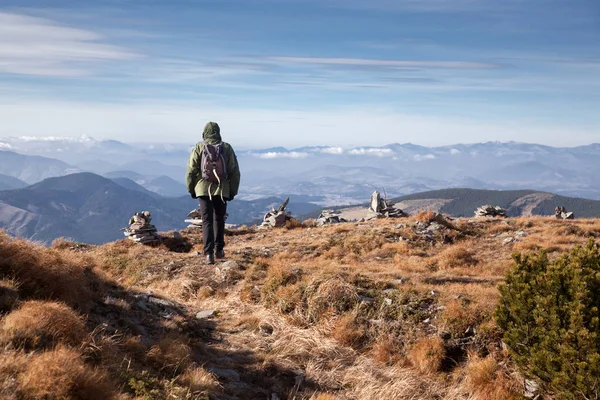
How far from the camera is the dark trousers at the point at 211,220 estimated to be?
15.2 meters

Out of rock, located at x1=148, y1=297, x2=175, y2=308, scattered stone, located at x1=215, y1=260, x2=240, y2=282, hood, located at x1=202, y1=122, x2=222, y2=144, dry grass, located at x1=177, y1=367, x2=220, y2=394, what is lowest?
rock, located at x1=148, y1=297, x2=175, y2=308

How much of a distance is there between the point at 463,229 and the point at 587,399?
17126mm

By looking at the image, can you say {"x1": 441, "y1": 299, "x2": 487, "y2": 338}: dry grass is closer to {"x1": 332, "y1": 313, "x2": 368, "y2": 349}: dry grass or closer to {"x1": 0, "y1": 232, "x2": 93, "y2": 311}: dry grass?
{"x1": 332, "y1": 313, "x2": 368, "y2": 349}: dry grass

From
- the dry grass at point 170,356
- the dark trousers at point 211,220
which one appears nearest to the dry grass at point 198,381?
the dry grass at point 170,356

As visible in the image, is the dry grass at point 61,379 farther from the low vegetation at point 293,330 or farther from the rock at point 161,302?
the rock at point 161,302

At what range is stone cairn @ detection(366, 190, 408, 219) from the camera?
3006 centimetres

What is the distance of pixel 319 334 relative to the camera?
10445 millimetres

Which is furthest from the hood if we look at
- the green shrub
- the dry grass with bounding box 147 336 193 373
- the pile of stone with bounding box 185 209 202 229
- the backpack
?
the pile of stone with bounding box 185 209 202 229

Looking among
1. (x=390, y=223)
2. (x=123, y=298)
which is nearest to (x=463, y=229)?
(x=390, y=223)

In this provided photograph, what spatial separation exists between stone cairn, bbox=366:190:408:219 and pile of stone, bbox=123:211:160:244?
15.7m

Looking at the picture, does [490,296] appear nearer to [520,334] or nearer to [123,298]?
[520,334]

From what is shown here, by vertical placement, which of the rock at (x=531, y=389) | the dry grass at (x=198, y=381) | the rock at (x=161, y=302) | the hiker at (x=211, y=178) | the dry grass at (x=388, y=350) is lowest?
the dry grass at (x=388, y=350)

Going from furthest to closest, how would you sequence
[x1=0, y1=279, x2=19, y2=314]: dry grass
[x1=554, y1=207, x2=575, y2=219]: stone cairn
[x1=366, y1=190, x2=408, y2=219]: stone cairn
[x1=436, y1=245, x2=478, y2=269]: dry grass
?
[x1=554, y1=207, x2=575, y2=219]: stone cairn → [x1=366, y1=190, x2=408, y2=219]: stone cairn → [x1=436, y1=245, x2=478, y2=269]: dry grass → [x1=0, y1=279, x2=19, y2=314]: dry grass

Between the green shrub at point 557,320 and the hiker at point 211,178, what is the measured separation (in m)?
9.80
